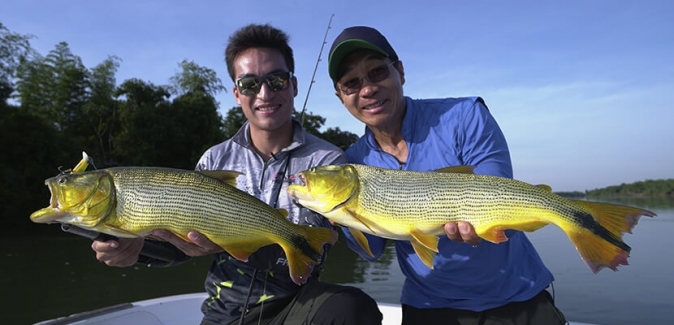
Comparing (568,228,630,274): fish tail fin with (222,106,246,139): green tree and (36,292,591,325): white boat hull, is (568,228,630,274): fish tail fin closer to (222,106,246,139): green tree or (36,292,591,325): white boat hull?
(36,292,591,325): white boat hull

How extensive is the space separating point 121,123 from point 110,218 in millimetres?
39894

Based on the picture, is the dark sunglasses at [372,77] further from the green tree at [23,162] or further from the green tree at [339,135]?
the green tree at [339,135]

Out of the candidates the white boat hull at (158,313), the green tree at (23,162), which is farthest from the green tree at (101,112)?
the white boat hull at (158,313)

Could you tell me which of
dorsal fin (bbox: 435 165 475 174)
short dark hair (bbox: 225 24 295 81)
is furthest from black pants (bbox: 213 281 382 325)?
short dark hair (bbox: 225 24 295 81)

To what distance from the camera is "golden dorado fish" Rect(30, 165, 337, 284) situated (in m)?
2.75

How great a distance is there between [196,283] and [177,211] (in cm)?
1004

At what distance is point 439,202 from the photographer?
2.85 metres

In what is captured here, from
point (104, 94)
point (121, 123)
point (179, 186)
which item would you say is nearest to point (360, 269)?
point (179, 186)

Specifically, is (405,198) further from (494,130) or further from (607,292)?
(607,292)

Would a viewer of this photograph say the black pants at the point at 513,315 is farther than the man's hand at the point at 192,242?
Yes

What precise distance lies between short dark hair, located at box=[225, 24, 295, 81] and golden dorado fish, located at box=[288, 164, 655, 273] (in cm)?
152

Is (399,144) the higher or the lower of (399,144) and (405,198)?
the higher

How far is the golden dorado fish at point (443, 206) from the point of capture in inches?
106

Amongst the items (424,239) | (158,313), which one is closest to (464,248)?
(424,239)
